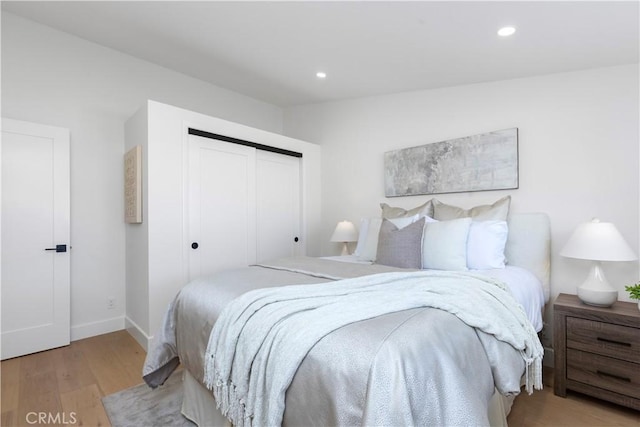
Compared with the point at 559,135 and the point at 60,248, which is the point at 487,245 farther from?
the point at 60,248

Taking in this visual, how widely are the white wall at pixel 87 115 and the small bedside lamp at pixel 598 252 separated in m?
3.89

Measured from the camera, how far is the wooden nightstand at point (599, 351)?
1790 millimetres

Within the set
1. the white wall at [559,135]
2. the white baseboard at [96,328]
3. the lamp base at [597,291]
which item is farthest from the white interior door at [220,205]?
the lamp base at [597,291]

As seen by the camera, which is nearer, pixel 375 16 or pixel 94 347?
pixel 375 16

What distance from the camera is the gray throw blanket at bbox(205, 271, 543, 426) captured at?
1.03 meters

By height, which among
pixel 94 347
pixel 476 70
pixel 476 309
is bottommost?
pixel 94 347

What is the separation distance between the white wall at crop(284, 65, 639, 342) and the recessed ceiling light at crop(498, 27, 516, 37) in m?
0.70

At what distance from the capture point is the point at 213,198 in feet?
10.1

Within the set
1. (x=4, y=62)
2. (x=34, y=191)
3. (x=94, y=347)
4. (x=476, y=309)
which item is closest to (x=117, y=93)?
(x=4, y=62)

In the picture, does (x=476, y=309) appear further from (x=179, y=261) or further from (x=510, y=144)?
(x=179, y=261)

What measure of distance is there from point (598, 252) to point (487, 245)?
610 millimetres

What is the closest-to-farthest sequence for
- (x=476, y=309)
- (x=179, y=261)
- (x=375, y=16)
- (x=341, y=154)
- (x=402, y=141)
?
(x=476, y=309) → (x=375, y=16) → (x=179, y=261) → (x=402, y=141) → (x=341, y=154)

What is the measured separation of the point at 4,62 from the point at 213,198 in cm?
198

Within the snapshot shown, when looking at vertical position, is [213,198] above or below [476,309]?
above
